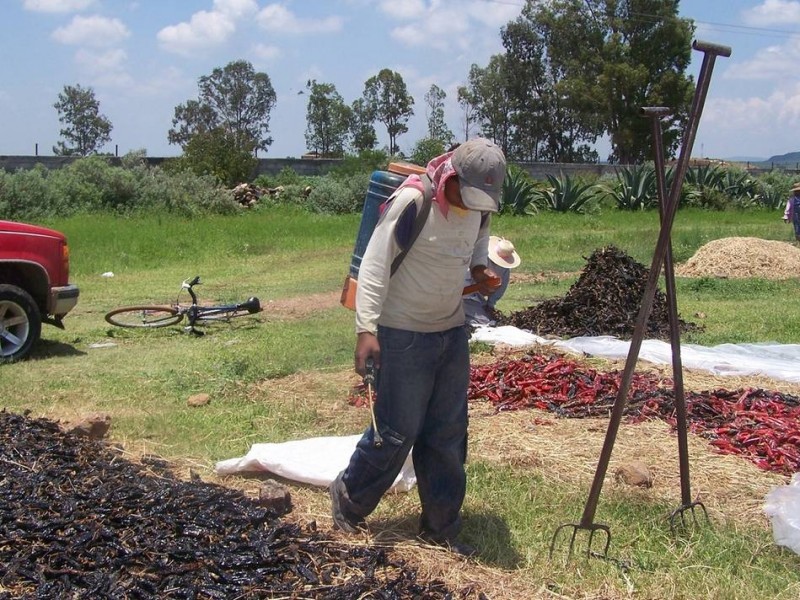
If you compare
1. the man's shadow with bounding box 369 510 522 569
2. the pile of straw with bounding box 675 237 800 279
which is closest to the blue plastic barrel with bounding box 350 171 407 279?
the man's shadow with bounding box 369 510 522 569

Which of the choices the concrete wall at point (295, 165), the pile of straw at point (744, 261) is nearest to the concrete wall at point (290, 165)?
the concrete wall at point (295, 165)

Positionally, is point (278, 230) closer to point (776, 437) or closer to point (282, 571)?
point (776, 437)

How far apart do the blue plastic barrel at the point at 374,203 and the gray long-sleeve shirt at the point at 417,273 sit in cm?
50

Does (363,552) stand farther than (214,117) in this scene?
No

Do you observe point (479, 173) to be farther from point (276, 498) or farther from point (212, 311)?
point (212, 311)

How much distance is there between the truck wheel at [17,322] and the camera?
333 inches

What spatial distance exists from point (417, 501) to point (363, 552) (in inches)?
36.2

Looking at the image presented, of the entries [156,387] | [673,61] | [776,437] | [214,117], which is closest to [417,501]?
[776,437]

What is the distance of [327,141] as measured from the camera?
5359 centimetres

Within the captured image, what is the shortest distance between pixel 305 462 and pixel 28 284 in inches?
196

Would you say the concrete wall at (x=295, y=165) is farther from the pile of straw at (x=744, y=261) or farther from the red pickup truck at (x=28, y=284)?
the red pickup truck at (x=28, y=284)

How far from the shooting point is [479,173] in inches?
145

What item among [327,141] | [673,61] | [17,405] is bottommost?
[17,405]

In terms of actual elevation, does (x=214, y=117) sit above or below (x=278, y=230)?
above
